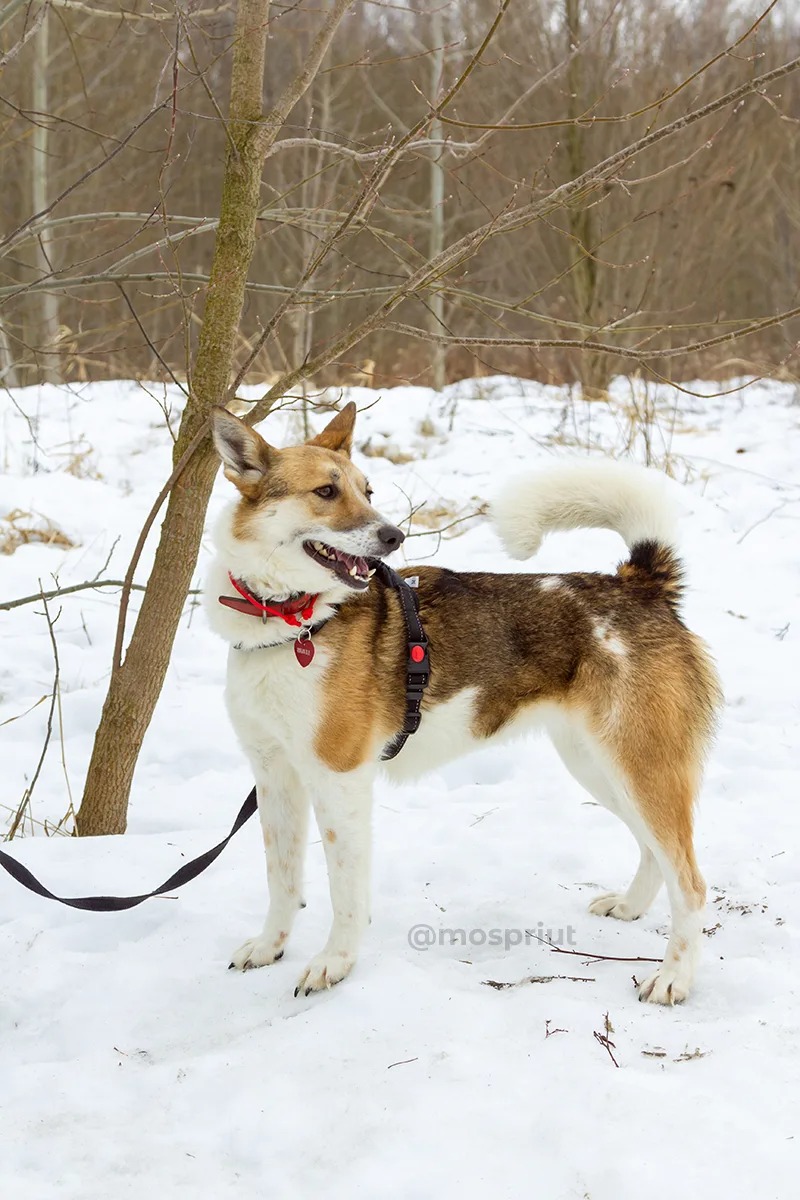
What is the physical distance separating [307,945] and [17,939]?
0.87m

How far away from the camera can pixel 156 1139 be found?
87.0 inches

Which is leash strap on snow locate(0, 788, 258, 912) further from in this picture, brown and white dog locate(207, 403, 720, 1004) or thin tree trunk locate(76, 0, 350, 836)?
thin tree trunk locate(76, 0, 350, 836)

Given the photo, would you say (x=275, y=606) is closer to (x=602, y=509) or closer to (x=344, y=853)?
(x=344, y=853)

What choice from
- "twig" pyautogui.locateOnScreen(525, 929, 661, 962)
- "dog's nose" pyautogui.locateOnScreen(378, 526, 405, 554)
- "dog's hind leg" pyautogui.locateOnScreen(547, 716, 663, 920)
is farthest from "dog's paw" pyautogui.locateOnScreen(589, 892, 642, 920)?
"dog's nose" pyautogui.locateOnScreen(378, 526, 405, 554)

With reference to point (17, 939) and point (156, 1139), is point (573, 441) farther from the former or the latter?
point (156, 1139)

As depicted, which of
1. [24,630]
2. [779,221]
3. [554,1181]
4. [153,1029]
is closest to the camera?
[554,1181]

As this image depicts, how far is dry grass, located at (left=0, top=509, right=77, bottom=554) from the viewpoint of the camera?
254 inches

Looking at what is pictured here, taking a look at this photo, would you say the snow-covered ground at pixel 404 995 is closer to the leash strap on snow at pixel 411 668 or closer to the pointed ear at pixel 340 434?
the leash strap on snow at pixel 411 668

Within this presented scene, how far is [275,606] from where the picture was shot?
2.92 meters

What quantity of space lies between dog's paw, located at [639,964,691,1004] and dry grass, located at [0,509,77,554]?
4.95 metres

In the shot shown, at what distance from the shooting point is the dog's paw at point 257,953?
3.02 m

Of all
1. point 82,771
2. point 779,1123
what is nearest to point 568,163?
point 82,771

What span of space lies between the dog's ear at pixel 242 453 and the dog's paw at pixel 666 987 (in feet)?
5.93

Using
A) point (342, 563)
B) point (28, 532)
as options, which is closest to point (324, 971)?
point (342, 563)
